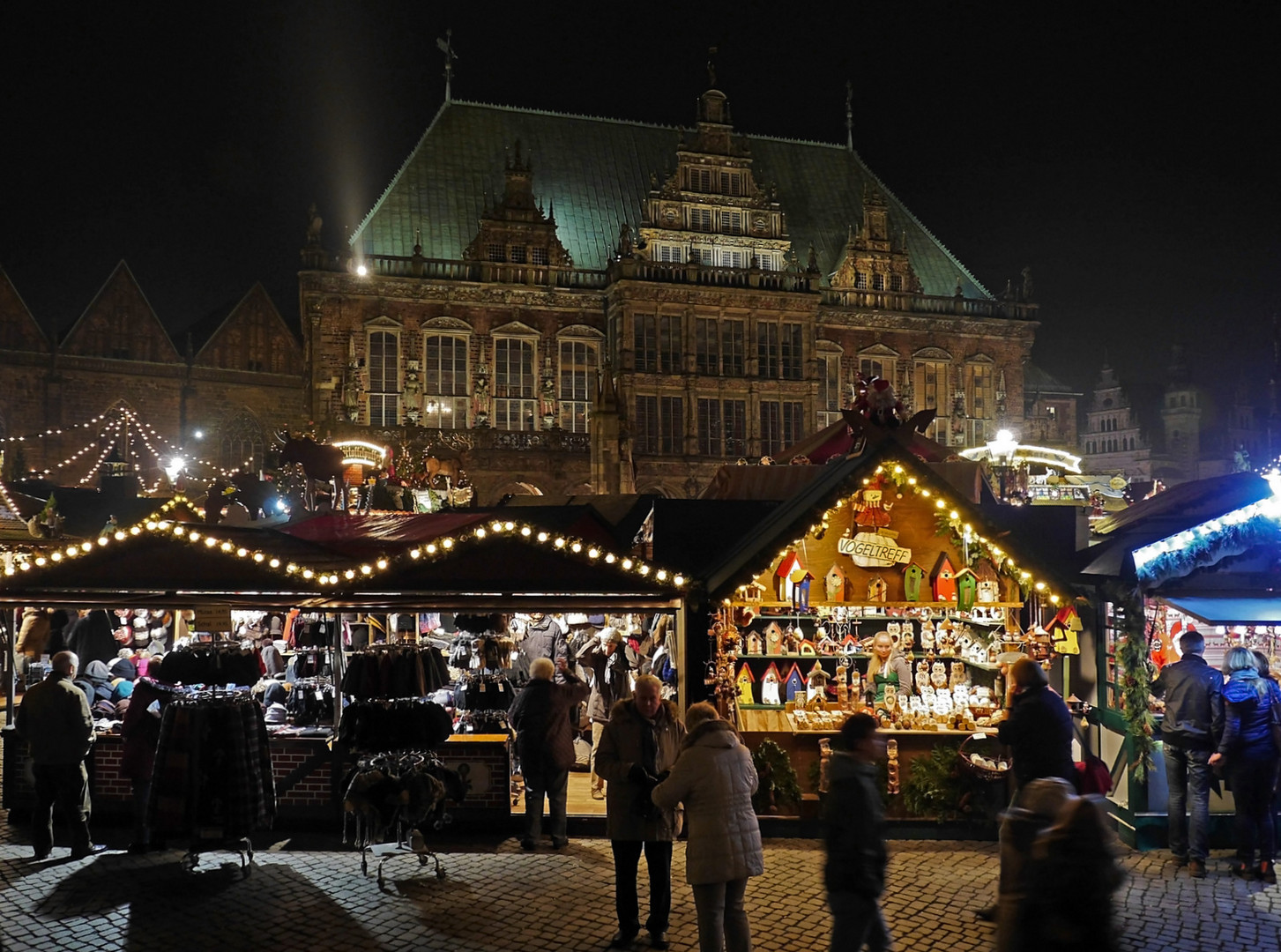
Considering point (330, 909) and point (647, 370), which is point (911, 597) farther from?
point (647, 370)

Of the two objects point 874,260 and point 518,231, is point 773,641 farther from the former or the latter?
point 874,260

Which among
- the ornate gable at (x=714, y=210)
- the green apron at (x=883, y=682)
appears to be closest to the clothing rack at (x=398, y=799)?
the green apron at (x=883, y=682)

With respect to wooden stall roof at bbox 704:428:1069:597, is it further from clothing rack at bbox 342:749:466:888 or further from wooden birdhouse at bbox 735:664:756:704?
clothing rack at bbox 342:749:466:888

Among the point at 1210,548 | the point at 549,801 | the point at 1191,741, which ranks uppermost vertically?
the point at 1210,548

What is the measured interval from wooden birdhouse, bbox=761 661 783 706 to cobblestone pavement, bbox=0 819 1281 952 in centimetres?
172

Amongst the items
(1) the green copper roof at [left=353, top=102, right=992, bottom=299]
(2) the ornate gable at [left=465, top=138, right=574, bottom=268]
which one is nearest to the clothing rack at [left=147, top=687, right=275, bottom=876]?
(2) the ornate gable at [left=465, top=138, right=574, bottom=268]

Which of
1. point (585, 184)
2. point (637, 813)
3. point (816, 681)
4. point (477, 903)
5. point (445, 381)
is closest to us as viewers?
point (637, 813)

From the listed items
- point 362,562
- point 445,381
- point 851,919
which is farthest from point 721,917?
point 445,381

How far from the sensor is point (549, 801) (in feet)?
25.0

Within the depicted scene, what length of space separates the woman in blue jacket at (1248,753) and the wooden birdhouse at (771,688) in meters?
3.53

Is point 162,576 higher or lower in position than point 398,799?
higher

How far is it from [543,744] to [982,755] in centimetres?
349

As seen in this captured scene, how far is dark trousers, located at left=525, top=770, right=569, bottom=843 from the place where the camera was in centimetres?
759

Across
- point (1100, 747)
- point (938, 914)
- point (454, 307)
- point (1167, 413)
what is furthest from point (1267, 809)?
point (1167, 413)
